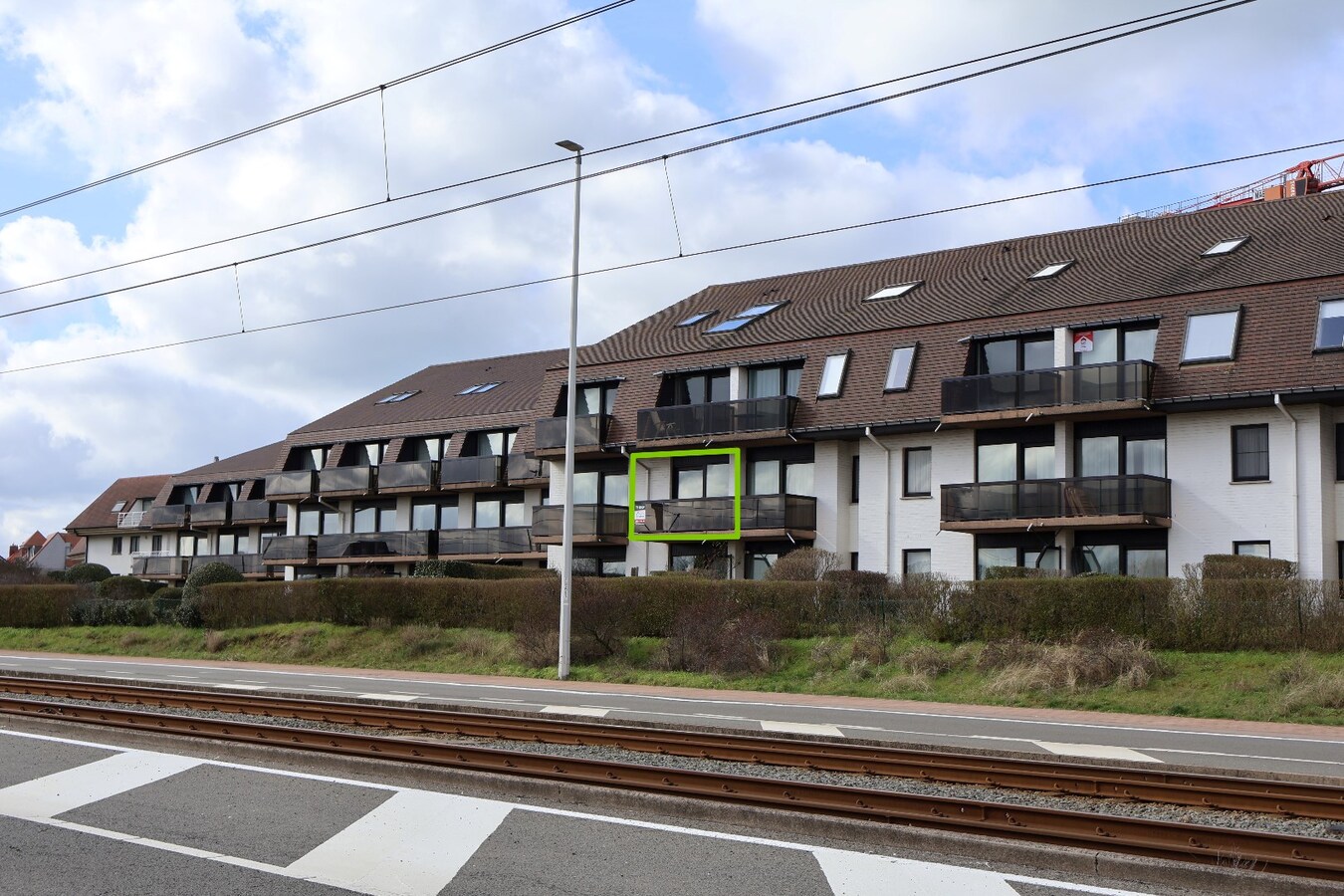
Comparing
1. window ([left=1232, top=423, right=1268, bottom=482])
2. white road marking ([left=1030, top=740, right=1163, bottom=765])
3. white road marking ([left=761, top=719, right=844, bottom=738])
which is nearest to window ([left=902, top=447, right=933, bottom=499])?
window ([left=1232, top=423, right=1268, bottom=482])

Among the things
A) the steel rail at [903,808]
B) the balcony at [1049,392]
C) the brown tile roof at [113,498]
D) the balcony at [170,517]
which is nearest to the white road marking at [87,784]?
the steel rail at [903,808]

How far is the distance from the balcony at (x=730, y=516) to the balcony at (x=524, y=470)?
267 inches

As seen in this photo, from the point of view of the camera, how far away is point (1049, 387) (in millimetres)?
31141

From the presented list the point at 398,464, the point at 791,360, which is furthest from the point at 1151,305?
the point at 398,464

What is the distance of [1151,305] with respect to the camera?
3056 cm

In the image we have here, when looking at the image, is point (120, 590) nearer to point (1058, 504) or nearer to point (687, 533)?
point (687, 533)

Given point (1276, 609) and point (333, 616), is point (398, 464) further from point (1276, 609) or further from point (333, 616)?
point (1276, 609)

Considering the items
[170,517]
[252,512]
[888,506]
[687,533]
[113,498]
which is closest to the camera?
[888,506]

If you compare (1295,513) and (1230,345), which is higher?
(1230,345)

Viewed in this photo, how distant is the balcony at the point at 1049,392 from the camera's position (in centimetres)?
2969

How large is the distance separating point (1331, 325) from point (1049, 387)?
19.6ft

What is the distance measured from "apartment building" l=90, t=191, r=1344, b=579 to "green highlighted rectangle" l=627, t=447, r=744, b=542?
0.08m

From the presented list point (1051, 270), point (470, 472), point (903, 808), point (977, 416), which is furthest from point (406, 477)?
point (903, 808)

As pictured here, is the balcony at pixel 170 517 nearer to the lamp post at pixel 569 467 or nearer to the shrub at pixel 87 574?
the shrub at pixel 87 574
